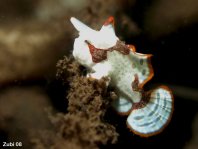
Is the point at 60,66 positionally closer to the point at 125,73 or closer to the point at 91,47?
the point at 91,47

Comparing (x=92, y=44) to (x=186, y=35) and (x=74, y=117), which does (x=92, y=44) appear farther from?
(x=186, y=35)

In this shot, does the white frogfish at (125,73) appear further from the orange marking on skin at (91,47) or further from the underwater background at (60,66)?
the underwater background at (60,66)

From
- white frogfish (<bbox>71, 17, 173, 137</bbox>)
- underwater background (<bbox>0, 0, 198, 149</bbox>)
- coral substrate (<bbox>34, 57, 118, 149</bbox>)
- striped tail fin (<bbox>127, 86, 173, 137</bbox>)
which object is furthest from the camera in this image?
striped tail fin (<bbox>127, 86, 173, 137</bbox>)

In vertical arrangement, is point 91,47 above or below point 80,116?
above

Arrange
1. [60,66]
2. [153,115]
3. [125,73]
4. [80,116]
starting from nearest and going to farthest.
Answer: [80,116] → [60,66] → [125,73] → [153,115]

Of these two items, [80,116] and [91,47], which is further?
[91,47]

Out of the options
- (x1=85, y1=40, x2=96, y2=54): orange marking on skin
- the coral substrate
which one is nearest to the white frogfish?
(x1=85, y1=40, x2=96, y2=54): orange marking on skin

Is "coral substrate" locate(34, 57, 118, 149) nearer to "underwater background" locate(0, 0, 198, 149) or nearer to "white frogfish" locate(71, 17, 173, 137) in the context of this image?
"underwater background" locate(0, 0, 198, 149)


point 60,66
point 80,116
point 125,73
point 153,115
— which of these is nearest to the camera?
point 80,116

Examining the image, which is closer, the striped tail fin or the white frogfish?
the white frogfish

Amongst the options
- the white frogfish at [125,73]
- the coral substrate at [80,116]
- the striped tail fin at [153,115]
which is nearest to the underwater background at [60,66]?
the coral substrate at [80,116]

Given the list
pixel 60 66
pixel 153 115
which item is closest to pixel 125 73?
pixel 153 115

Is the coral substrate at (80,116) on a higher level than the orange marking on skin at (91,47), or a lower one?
lower
